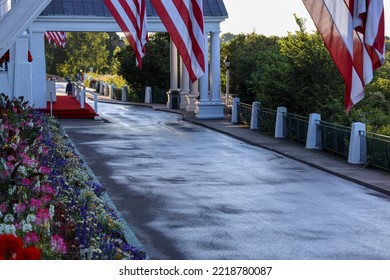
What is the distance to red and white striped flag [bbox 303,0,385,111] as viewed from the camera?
9.40 metres

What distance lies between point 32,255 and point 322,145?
73.3 feet

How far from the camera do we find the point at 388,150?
69.2 ft

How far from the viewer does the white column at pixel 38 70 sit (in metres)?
41.9

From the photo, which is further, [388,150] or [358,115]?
[358,115]

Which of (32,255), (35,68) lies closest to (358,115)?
(35,68)

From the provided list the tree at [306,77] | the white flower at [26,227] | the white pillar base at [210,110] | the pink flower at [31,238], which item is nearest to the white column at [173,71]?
the white pillar base at [210,110]

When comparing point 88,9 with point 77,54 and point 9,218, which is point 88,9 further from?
point 77,54

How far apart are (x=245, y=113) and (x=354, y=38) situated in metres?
28.3

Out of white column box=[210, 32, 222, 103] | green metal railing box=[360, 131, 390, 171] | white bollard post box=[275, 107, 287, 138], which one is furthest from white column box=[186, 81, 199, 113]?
green metal railing box=[360, 131, 390, 171]

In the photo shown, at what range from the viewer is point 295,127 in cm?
2984

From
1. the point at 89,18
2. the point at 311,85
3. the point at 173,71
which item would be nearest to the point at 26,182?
the point at 311,85

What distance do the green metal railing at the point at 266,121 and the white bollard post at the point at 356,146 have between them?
31.2 ft

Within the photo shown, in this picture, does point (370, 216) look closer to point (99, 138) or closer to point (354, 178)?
point (354, 178)

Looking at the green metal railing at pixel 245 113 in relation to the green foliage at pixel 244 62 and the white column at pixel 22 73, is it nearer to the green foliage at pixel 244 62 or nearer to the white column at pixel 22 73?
the green foliage at pixel 244 62
